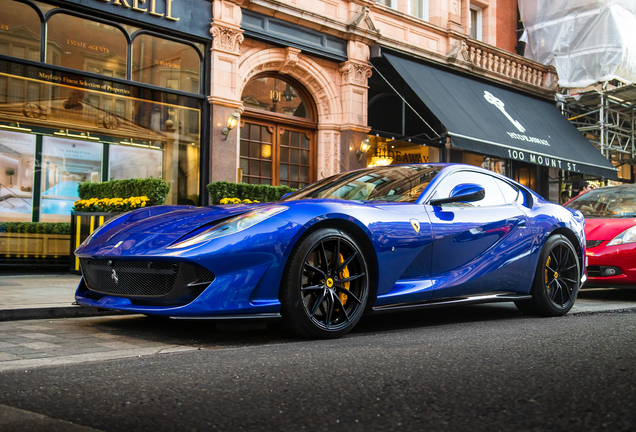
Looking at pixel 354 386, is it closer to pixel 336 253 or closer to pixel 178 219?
pixel 336 253

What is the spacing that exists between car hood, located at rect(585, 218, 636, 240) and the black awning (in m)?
5.61

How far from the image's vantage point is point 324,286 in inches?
158

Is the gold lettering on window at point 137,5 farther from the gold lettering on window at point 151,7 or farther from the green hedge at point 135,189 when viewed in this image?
the green hedge at point 135,189

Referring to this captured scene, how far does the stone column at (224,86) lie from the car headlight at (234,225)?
28.2 feet

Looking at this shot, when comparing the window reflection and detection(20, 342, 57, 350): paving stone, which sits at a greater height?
the window reflection

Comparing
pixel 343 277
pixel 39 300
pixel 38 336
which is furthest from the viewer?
pixel 39 300

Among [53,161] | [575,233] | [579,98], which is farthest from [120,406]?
[579,98]

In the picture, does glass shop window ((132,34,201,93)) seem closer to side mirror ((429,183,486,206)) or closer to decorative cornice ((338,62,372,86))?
decorative cornice ((338,62,372,86))

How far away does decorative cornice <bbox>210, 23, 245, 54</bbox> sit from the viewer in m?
12.4

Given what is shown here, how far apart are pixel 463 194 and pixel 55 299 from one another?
13.0 ft

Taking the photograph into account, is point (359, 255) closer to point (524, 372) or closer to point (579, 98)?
point (524, 372)

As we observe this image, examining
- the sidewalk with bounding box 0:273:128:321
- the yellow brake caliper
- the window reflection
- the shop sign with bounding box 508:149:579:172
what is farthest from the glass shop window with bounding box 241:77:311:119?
the yellow brake caliper

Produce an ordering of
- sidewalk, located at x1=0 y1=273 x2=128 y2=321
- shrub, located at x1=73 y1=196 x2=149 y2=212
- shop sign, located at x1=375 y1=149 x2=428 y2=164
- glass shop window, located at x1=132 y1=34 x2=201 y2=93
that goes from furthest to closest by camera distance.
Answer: shop sign, located at x1=375 y1=149 x2=428 y2=164, glass shop window, located at x1=132 y1=34 x2=201 y2=93, shrub, located at x1=73 y1=196 x2=149 y2=212, sidewalk, located at x1=0 y1=273 x2=128 y2=321

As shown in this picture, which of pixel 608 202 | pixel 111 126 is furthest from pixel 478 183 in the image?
pixel 111 126
